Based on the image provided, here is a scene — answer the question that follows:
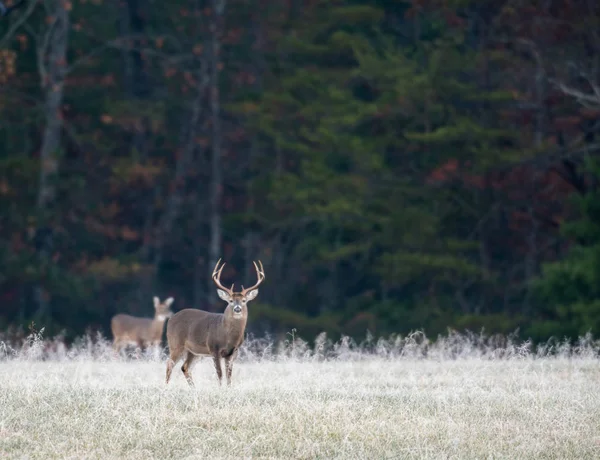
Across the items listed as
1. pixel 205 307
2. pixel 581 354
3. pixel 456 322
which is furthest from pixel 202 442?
pixel 205 307

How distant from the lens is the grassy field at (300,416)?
9.37 meters

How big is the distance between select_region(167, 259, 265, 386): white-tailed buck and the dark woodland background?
13889 millimetres

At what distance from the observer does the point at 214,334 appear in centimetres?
1279

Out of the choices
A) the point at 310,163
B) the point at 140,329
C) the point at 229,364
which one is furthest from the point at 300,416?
the point at 310,163

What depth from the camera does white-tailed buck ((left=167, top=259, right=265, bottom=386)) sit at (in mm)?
12734

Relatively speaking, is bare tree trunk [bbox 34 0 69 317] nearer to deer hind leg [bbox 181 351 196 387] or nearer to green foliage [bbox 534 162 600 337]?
green foliage [bbox 534 162 600 337]

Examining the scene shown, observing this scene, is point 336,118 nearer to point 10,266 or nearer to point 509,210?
→ point 509,210

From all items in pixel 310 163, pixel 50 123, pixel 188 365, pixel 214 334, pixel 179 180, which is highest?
pixel 50 123

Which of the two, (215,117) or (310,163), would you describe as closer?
(310,163)

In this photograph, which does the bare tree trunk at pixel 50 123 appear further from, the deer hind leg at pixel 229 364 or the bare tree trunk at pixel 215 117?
the deer hind leg at pixel 229 364

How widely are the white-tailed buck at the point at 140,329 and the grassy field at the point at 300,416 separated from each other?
6778 millimetres

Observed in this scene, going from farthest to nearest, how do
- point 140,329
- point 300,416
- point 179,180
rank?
1. point 179,180
2. point 140,329
3. point 300,416

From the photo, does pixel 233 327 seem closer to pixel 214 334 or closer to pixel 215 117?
pixel 214 334

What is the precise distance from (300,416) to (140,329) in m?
10.7
